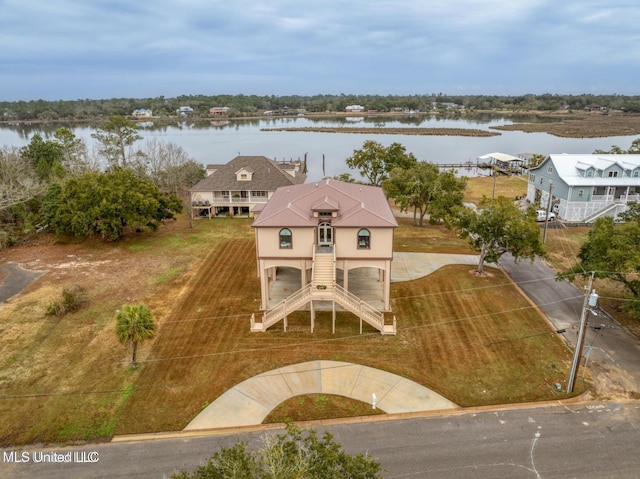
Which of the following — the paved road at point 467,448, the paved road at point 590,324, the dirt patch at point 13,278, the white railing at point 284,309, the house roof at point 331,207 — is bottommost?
the paved road at point 467,448

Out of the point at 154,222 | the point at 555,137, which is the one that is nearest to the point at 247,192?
the point at 154,222

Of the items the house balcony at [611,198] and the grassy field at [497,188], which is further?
the grassy field at [497,188]

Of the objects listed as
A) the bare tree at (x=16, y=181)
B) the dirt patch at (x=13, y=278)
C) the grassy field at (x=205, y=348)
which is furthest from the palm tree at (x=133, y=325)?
the bare tree at (x=16, y=181)

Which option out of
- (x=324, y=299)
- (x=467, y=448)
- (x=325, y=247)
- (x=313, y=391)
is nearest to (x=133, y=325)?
(x=313, y=391)

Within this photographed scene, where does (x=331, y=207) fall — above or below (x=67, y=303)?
above

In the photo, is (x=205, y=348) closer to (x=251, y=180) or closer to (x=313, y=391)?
(x=313, y=391)

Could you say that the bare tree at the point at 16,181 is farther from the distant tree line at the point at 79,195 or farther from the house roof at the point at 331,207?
the house roof at the point at 331,207
